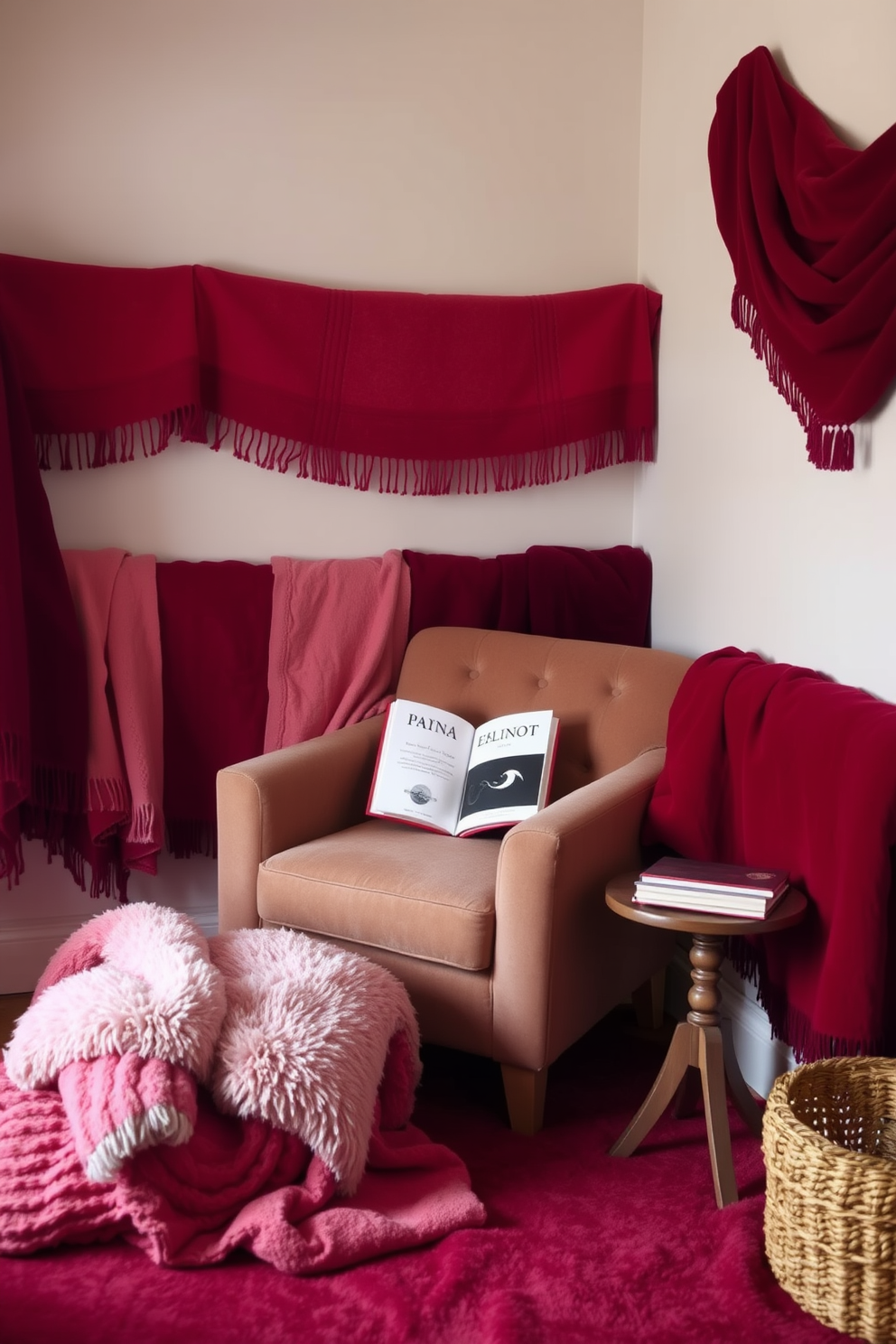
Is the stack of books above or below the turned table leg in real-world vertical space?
above

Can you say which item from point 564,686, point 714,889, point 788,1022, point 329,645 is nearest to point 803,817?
point 714,889

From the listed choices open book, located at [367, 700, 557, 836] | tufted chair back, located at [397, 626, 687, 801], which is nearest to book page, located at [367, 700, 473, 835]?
open book, located at [367, 700, 557, 836]

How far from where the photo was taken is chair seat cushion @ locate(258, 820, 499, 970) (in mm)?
1951

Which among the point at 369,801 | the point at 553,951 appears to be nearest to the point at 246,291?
the point at 369,801

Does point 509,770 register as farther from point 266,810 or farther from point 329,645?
point 329,645

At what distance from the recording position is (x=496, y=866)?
6.92ft

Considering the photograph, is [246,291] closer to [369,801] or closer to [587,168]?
[587,168]

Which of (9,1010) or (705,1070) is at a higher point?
(705,1070)

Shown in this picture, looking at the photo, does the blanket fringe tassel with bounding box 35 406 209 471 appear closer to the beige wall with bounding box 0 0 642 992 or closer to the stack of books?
the beige wall with bounding box 0 0 642 992

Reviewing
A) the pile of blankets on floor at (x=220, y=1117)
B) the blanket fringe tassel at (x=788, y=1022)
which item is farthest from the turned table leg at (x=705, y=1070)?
the pile of blankets on floor at (x=220, y=1117)

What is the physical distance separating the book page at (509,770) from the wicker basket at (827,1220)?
79cm

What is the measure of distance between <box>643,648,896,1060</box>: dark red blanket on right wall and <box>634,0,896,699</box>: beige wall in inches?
5.3

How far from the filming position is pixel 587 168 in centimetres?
290

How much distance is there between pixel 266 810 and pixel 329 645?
0.58m
